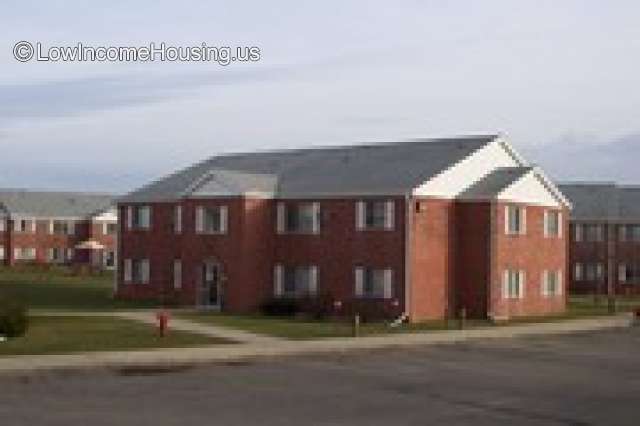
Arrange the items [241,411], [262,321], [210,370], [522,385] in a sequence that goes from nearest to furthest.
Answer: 1. [241,411]
2. [522,385]
3. [210,370]
4. [262,321]

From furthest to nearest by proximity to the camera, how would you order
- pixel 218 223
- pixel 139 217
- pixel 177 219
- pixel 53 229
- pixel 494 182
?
pixel 53 229
pixel 139 217
pixel 177 219
pixel 218 223
pixel 494 182

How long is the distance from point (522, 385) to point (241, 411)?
7.97m

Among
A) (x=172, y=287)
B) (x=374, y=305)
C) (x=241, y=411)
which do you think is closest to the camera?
(x=241, y=411)

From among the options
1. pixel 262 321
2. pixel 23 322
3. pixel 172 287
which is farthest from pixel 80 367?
pixel 172 287

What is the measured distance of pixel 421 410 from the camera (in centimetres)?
2166

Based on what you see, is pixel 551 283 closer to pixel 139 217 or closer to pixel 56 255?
pixel 139 217

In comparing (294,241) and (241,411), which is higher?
(294,241)

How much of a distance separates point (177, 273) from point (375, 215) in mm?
13037

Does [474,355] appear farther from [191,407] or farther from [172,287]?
[172,287]

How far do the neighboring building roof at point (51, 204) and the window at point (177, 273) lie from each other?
49309 mm

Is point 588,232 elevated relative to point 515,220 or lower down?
elevated

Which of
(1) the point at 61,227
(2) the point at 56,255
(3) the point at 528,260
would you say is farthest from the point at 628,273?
(2) the point at 56,255

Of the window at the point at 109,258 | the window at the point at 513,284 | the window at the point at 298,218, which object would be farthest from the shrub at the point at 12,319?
the window at the point at 109,258

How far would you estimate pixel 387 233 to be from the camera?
1881 inches
